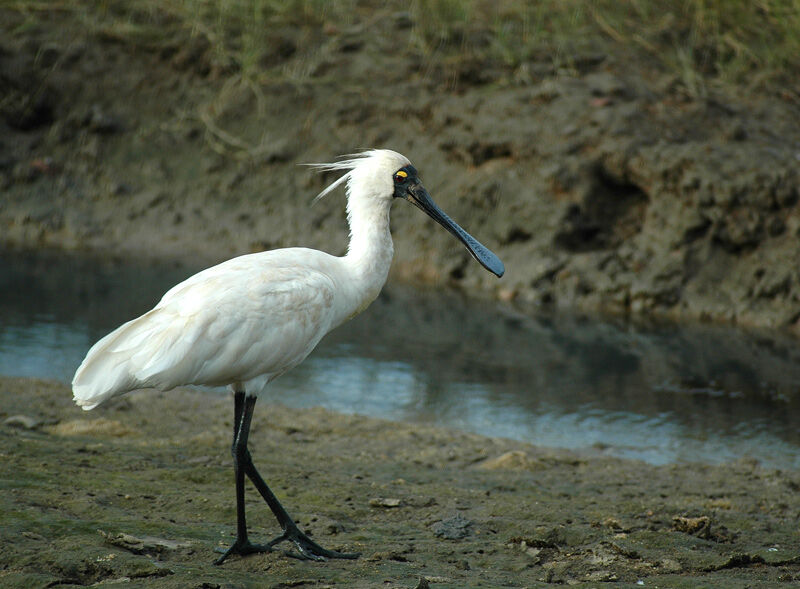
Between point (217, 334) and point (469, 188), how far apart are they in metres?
7.39

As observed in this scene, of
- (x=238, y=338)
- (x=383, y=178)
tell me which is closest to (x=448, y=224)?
(x=383, y=178)

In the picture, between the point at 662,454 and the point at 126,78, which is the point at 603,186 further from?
the point at 126,78

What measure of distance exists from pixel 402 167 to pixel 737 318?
5.60 metres

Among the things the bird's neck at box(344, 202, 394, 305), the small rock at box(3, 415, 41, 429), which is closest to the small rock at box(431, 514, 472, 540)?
the bird's neck at box(344, 202, 394, 305)

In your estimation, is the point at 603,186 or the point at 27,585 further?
the point at 603,186

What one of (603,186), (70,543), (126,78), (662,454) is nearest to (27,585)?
(70,543)

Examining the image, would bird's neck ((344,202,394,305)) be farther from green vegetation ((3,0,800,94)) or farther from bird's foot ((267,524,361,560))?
green vegetation ((3,0,800,94))

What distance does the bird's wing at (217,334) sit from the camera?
178 inches

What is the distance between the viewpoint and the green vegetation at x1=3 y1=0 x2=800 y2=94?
476 inches

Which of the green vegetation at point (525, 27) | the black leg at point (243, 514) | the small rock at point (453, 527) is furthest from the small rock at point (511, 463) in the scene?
the green vegetation at point (525, 27)

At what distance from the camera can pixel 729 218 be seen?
10531 mm

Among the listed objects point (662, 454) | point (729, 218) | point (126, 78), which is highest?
point (126, 78)

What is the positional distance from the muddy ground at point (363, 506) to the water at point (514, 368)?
68cm

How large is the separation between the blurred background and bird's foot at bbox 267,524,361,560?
2.98m
